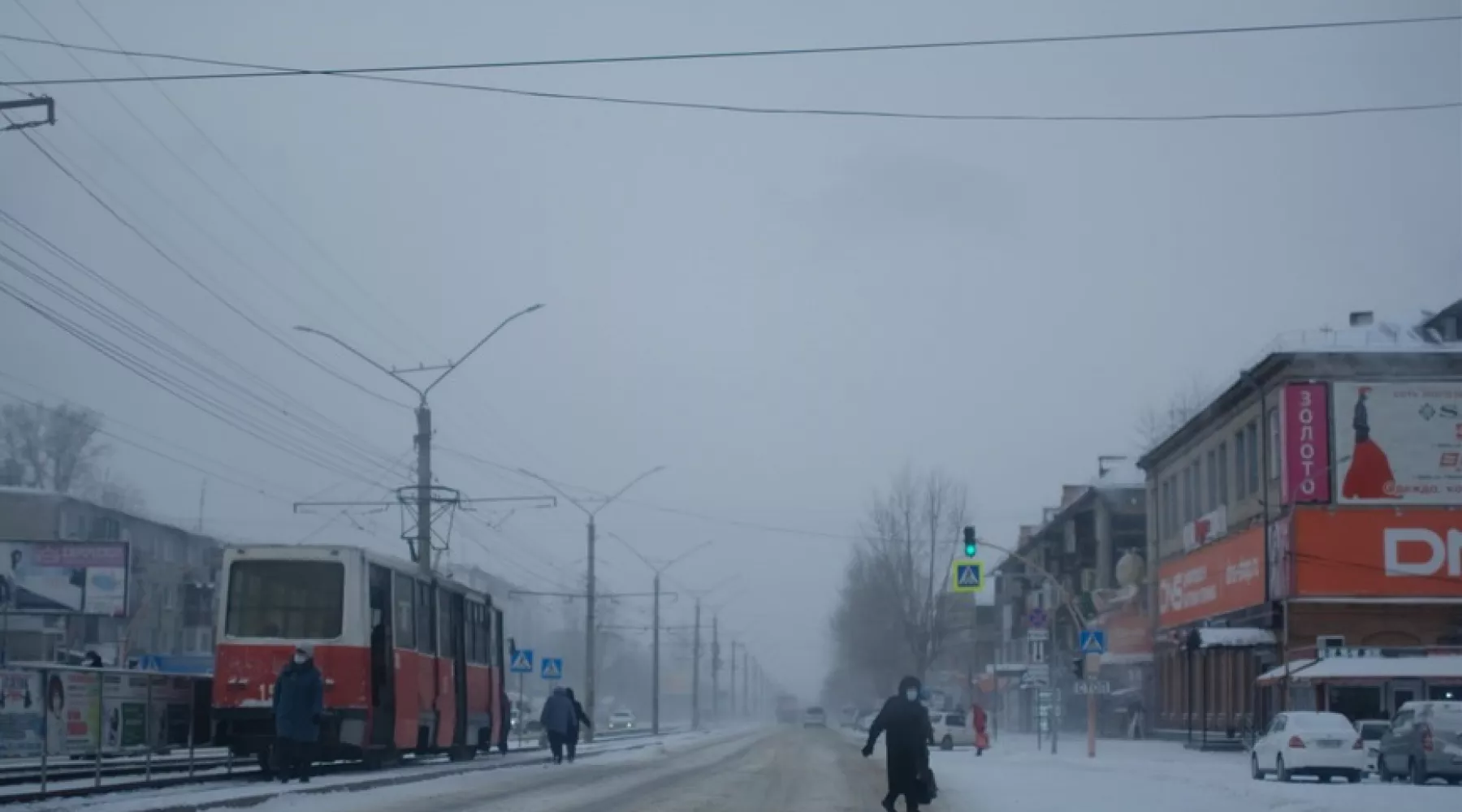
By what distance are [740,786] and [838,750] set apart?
1028 inches

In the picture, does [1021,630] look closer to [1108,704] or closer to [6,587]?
[1108,704]

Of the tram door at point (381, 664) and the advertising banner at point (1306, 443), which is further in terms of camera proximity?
the advertising banner at point (1306, 443)

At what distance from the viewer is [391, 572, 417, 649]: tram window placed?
98.8 feet

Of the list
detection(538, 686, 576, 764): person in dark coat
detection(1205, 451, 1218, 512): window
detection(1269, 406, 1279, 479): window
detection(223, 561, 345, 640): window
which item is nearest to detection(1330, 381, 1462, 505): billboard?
detection(1269, 406, 1279, 479): window

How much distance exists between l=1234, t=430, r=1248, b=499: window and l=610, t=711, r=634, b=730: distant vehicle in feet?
142

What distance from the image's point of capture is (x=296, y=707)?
24719 mm

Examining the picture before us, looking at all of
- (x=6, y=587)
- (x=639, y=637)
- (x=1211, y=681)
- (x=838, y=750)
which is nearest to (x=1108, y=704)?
(x=1211, y=681)

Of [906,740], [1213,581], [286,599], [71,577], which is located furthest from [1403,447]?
[71,577]

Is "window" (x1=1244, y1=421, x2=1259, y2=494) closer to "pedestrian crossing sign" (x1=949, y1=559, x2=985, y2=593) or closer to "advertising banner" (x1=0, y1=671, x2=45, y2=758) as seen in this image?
"pedestrian crossing sign" (x1=949, y1=559, x2=985, y2=593)

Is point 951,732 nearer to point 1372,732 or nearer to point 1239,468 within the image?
point 1239,468

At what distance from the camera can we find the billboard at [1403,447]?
4941 cm

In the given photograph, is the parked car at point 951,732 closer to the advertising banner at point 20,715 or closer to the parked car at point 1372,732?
the parked car at point 1372,732

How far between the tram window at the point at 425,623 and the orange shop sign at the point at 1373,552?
26.8 metres

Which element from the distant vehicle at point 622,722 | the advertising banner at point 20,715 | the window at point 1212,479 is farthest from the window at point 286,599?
the distant vehicle at point 622,722
